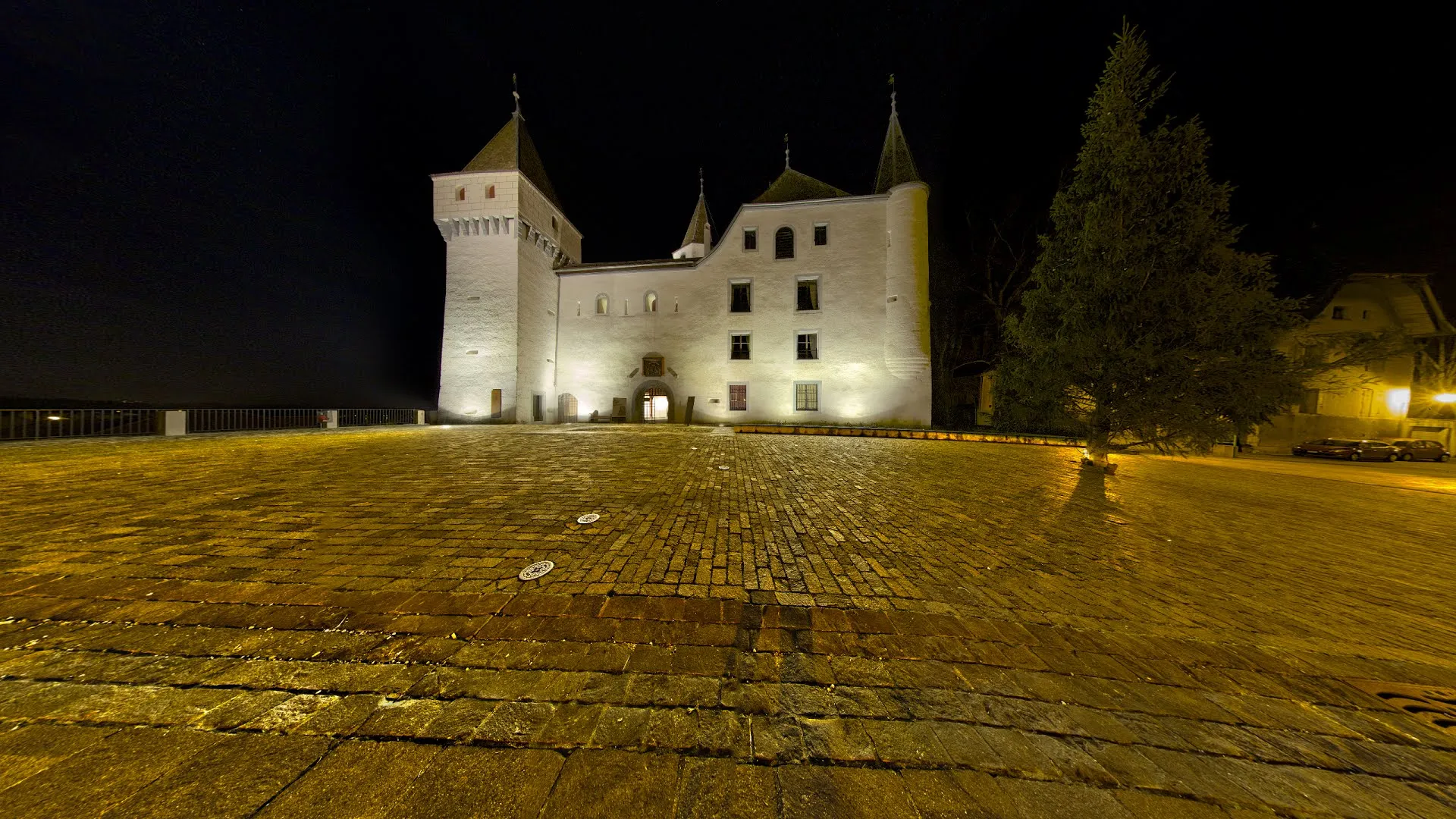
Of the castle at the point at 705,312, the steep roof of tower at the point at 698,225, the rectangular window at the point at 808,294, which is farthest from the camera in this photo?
the steep roof of tower at the point at 698,225

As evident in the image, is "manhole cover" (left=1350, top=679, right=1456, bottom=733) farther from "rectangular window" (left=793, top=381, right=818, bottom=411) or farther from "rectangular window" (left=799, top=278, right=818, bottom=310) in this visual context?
"rectangular window" (left=799, top=278, right=818, bottom=310)

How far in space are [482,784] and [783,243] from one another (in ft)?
79.7

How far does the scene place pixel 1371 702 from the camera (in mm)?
2166

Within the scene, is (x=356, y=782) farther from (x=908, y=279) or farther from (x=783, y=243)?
(x=783, y=243)

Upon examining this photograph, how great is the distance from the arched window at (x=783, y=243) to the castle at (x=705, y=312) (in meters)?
0.08

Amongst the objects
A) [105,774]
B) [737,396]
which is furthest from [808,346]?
[105,774]

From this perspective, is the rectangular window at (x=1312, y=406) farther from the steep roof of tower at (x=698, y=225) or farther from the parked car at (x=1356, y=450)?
the steep roof of tower at (x=698, y=225)

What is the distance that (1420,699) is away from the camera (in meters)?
2.21

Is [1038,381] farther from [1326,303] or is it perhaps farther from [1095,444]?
[1326,303]

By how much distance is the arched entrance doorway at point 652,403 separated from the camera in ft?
78.3

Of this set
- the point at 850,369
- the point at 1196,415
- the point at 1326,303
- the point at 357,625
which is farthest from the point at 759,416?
the point at 1326,303

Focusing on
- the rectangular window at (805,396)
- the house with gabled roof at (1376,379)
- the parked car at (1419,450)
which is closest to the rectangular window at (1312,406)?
the house with gabled roof at (1376,379)

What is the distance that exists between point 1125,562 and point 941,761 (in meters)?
3.59

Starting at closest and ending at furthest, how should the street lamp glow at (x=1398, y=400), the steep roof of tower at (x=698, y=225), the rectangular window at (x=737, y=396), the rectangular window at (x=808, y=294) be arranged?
the street lamp glow at (x=1398, y=400)
the rectangular window at (x=808, y=294)
the rectangular window at (x=737, y=396)
the steep roof of tower at (x=698, y=225)
